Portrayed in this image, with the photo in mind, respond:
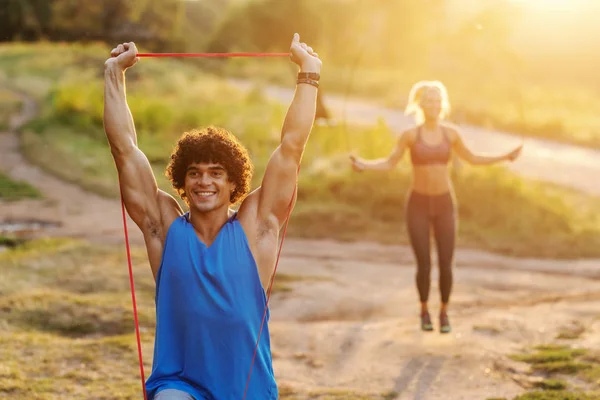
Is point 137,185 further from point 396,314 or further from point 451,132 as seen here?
point 396,314

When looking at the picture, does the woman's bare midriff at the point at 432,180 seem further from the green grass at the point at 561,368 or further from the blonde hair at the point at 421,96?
the green grass at the point at 561,368

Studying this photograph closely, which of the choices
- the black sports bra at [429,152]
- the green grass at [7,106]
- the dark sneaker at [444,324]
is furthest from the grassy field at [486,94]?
the black sports bra at [429,152]

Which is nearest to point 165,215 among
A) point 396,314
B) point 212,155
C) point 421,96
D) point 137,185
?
point 137,185

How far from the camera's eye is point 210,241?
2.95 metres

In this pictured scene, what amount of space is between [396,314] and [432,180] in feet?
6.27

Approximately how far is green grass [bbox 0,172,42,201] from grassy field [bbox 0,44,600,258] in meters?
0.95

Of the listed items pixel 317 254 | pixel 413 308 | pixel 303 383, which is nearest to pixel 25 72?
pixel 317 254

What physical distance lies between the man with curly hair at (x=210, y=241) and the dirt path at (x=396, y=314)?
2.42 metres

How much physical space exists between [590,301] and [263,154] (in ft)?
27.8

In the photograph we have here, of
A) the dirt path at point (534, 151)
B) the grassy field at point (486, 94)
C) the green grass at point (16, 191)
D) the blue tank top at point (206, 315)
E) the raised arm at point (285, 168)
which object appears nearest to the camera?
the blue tank top at point (206, 315)

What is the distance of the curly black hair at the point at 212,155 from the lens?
3.00 m

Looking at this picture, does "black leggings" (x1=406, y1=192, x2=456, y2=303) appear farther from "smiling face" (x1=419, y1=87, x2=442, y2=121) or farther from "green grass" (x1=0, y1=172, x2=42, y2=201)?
"green grass" (x1=0, y1=172, x2=42, y2=201)

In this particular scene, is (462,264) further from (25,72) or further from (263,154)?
(25,72)

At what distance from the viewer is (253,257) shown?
291 cm
